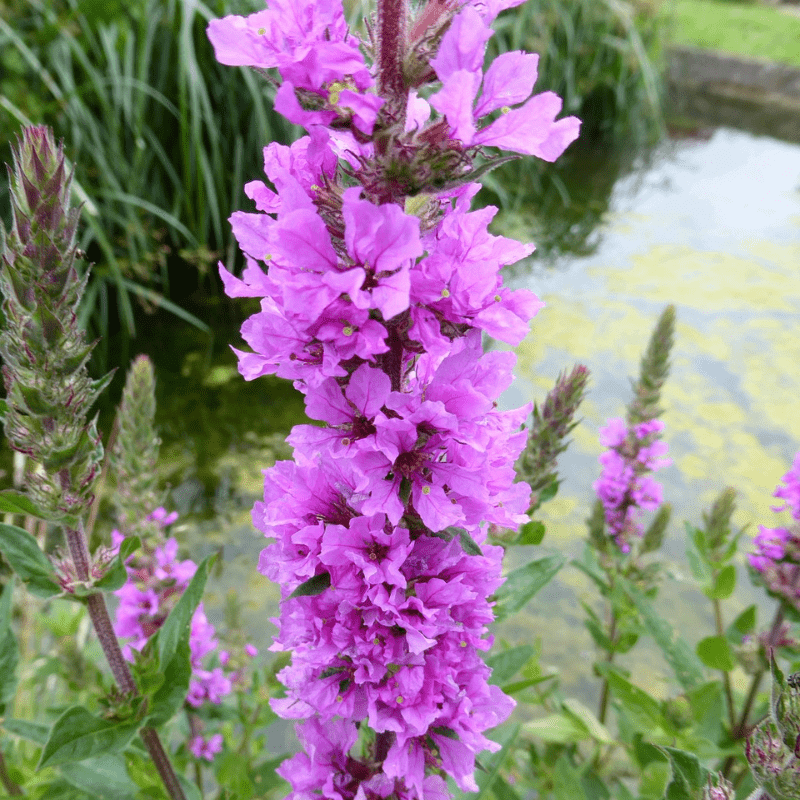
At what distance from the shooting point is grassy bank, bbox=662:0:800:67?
539 inches

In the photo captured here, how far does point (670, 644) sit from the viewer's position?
7.92ft

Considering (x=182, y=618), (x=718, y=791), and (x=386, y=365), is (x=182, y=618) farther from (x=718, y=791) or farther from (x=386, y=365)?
(x=718, y=791)

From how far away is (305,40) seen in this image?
0.89 m

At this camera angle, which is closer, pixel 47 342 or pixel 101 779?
pixel 47 342

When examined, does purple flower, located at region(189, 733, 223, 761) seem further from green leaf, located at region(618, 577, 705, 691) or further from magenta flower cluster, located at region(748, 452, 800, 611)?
magenta flower cluster, located at region(748, 452, 800, 611)

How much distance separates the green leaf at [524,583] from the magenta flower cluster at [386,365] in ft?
1.74

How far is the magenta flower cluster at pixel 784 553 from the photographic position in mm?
2295

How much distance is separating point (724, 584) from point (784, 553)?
353 millimetres

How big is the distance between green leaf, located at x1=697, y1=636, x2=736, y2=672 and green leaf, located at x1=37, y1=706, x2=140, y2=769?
6.35 ft

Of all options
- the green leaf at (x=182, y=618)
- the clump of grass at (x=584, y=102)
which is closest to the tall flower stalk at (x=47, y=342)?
the green leaf at (x=182, y=618)

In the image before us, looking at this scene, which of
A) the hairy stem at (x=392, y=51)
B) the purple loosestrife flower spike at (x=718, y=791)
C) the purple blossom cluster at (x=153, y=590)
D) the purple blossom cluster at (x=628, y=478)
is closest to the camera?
the hairy stem at (x=392, y=51)

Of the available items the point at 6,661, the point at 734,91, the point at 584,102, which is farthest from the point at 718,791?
the point at 734,91

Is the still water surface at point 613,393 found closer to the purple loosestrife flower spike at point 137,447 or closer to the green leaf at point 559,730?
the purple loosestrife flower spike at point 137,447

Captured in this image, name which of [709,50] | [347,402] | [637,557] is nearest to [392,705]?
[347,402]
